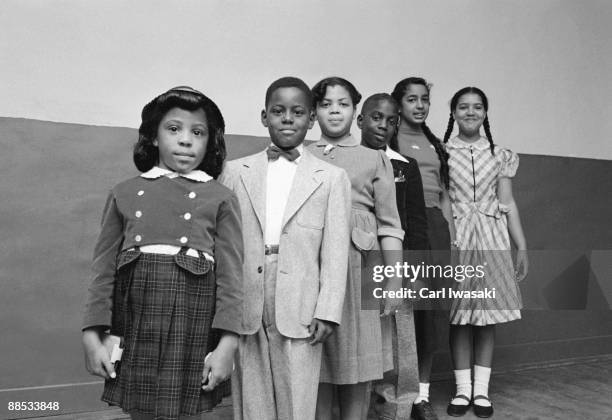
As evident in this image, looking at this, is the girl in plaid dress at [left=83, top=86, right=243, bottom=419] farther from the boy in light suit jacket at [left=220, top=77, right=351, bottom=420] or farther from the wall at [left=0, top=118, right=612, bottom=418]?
the wall at [left=0, top=118, right=612, bottom=418]

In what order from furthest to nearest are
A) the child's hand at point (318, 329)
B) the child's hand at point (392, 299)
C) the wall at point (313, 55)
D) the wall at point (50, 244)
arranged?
the wall at point (313, 55), the wall at point (50, 244), the child's hand at point (392, 299), the child's hand at point (318, 329)

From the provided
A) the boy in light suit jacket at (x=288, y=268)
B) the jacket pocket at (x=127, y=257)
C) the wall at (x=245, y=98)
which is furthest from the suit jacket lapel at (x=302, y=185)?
the wall at (x=245, y=98)

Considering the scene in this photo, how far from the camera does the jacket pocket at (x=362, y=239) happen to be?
79.4 inches

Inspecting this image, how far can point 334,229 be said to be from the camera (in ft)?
5.74

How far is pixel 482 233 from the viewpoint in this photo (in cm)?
280

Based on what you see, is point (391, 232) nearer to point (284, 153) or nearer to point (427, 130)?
point (284, 153)

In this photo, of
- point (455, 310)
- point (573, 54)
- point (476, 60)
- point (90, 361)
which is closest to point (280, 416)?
point (90, 361)

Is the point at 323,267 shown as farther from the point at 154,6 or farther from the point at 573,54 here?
the point at 573,54

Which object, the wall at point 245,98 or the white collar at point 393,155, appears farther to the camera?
the wall at point 245,98

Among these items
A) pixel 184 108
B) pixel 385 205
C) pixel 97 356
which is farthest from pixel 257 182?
pixel 97 356

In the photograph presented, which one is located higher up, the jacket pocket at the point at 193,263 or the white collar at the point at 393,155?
the white collar at the point at 393,155

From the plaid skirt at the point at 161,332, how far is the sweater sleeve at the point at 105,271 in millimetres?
33

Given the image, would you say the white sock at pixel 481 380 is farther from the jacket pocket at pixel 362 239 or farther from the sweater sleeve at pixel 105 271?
the sweater sleeve at pixel 105 271

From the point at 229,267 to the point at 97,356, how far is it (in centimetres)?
40
